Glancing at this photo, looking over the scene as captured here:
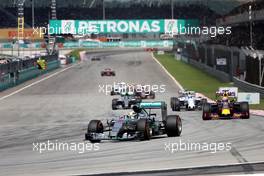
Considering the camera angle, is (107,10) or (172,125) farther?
(107,10)

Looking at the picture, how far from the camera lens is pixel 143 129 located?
19.4 metres

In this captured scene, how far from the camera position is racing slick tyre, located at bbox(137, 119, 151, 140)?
63.2 feet

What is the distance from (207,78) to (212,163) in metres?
46.9

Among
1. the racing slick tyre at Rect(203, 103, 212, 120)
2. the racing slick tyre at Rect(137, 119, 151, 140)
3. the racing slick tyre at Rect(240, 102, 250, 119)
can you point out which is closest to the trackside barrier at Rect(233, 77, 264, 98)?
the racing slick tyre at Rect(240, 102, 250, 119)

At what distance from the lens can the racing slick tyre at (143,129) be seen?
19250 millimetres

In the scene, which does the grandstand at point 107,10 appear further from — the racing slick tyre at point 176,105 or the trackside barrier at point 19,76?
the racing slick tyre at point 176,105

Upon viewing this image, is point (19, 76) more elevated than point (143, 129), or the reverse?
point (143, 129)

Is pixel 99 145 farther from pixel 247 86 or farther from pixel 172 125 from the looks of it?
pixel 247 86

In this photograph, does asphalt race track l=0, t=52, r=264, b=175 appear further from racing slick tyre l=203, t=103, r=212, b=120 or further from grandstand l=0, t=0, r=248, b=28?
grandstand l=0, t=0, r=248, b=28

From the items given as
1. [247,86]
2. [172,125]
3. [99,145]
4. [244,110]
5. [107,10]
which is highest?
[107,10]

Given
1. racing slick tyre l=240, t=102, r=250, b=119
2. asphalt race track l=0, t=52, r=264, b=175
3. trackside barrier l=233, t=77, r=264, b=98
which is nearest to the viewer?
asphalt race track l=0, t=52, r=264, b=175

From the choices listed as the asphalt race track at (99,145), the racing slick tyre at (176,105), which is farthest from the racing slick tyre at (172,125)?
the racing slick tyre at (176,105)

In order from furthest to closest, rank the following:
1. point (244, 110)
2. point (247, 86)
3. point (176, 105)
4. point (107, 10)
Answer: point (107, 10) → point (247, 86) → point (176, 105) → point (244, 110)

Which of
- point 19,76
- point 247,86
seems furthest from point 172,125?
point 19,76
